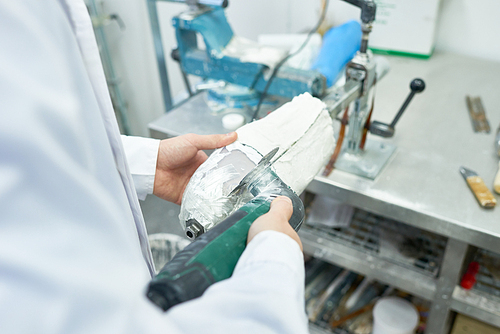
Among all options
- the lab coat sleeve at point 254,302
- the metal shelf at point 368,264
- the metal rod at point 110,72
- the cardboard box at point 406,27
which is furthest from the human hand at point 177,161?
the metal rod at point 110,72

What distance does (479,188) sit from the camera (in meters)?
0.99

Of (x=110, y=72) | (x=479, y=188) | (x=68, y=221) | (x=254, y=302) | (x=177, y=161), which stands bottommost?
(x=110, y=72)

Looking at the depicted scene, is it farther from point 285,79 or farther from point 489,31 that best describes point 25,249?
point 489,31

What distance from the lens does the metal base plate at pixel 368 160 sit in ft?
3.55

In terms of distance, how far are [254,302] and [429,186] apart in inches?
30.7

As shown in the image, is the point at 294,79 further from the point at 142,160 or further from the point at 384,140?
the point at 142,160

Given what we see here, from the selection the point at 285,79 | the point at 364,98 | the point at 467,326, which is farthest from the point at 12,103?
the point at 467,326

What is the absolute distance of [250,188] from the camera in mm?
678

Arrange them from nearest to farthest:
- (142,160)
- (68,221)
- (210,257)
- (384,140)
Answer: (68,221)
(210,257)
(142,160)
(384,140)

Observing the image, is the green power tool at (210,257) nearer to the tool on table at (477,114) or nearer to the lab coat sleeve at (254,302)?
the lab coat sleeve at (254,302)

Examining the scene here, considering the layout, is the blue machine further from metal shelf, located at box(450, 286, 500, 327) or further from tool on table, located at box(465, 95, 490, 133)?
metal shelf, located at box(450, 286, 500, 327)

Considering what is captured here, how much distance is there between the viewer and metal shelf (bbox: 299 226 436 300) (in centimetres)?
109

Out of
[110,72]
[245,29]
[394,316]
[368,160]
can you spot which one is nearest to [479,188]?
[368,160]

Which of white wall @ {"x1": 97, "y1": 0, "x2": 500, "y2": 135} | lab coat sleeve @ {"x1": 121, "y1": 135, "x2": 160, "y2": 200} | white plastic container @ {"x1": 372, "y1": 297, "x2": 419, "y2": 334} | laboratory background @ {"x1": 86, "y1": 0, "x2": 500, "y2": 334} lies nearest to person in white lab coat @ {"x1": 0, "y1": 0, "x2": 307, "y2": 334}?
laboratory background @ {"x1": 86, "y1": 0, "x2": 500, "y2": 334}
